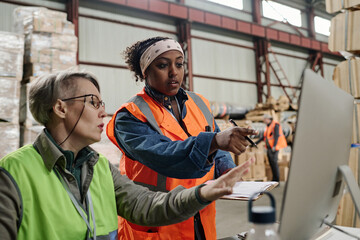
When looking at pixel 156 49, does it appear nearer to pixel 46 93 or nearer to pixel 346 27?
pixel 46 93

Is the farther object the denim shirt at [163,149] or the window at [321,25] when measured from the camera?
the window at [321,25]

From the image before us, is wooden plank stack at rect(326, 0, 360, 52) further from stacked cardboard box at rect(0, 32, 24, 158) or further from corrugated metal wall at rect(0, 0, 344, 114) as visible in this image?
corrugated metal wall at rect(0, 0, 344, 114)

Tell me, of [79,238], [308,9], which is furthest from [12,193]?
[308,9]

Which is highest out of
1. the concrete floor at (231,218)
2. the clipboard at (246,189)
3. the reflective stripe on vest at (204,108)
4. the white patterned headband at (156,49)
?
the white patterned headband at (156,49)

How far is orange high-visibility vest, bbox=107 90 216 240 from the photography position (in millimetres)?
1582

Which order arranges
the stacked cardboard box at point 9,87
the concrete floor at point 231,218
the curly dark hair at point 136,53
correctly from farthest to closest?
the stacked cardboard box at point 9,87 < the concrete floor at point 231,218 < the curly dark hair at point 136,53

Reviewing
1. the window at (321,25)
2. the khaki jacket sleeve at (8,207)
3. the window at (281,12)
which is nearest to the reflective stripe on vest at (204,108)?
the khaki jacket sleeve at (8,207)

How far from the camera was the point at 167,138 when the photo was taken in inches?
62.9

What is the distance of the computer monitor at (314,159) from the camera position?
0.72m

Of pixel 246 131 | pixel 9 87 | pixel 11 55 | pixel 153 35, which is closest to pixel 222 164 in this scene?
pixel 246 131

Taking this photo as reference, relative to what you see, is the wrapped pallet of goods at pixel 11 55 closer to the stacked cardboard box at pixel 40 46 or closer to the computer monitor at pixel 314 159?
the stacked cardboard box at pixel 40 46

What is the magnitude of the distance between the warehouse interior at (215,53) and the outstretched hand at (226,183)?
12.2 inches

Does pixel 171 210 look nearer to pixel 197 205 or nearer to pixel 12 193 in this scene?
pixel 197 205

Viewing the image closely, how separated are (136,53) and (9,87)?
335 centimetres
